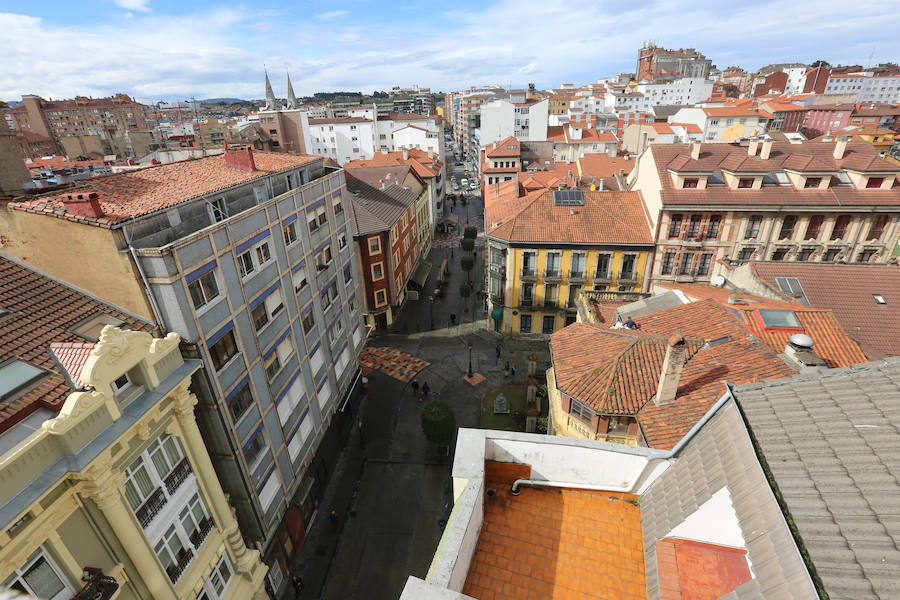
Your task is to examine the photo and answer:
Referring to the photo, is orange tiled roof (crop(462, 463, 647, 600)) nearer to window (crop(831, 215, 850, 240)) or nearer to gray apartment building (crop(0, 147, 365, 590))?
gray apartment building (crop(0, 147, 365, 590))

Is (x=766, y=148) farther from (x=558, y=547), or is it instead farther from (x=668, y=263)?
(x=558, y=547)

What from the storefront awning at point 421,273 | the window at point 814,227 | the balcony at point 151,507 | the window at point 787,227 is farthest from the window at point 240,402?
the window at point 814,227

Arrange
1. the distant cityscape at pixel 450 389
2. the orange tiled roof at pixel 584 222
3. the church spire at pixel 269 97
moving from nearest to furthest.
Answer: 1. the distant cityscape at pixel 450 389
2. the orange tiled roof at pixel 584 222
3. the church spire at pixel 269 97

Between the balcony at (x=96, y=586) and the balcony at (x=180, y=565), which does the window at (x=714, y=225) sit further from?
the balcony at (x=96, y=586)

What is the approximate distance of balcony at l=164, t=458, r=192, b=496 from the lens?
1350cm

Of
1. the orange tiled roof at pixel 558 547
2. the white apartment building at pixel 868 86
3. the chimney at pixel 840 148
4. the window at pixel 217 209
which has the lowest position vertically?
the orange tiled roof at pixel 558 547

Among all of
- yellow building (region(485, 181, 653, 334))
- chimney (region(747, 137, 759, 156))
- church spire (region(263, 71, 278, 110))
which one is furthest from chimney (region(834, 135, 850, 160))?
church spire (region(263, 71, 278, 110))

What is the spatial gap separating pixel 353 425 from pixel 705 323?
24.1 meters

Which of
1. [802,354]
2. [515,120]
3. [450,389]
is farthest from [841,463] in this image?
[515,120]

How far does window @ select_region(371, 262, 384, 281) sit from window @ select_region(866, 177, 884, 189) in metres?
42.1

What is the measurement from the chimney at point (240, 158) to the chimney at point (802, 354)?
85.5 feet

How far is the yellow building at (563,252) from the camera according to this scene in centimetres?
3591

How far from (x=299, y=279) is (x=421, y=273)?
106 ft

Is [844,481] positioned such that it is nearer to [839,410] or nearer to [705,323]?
[839,410]
